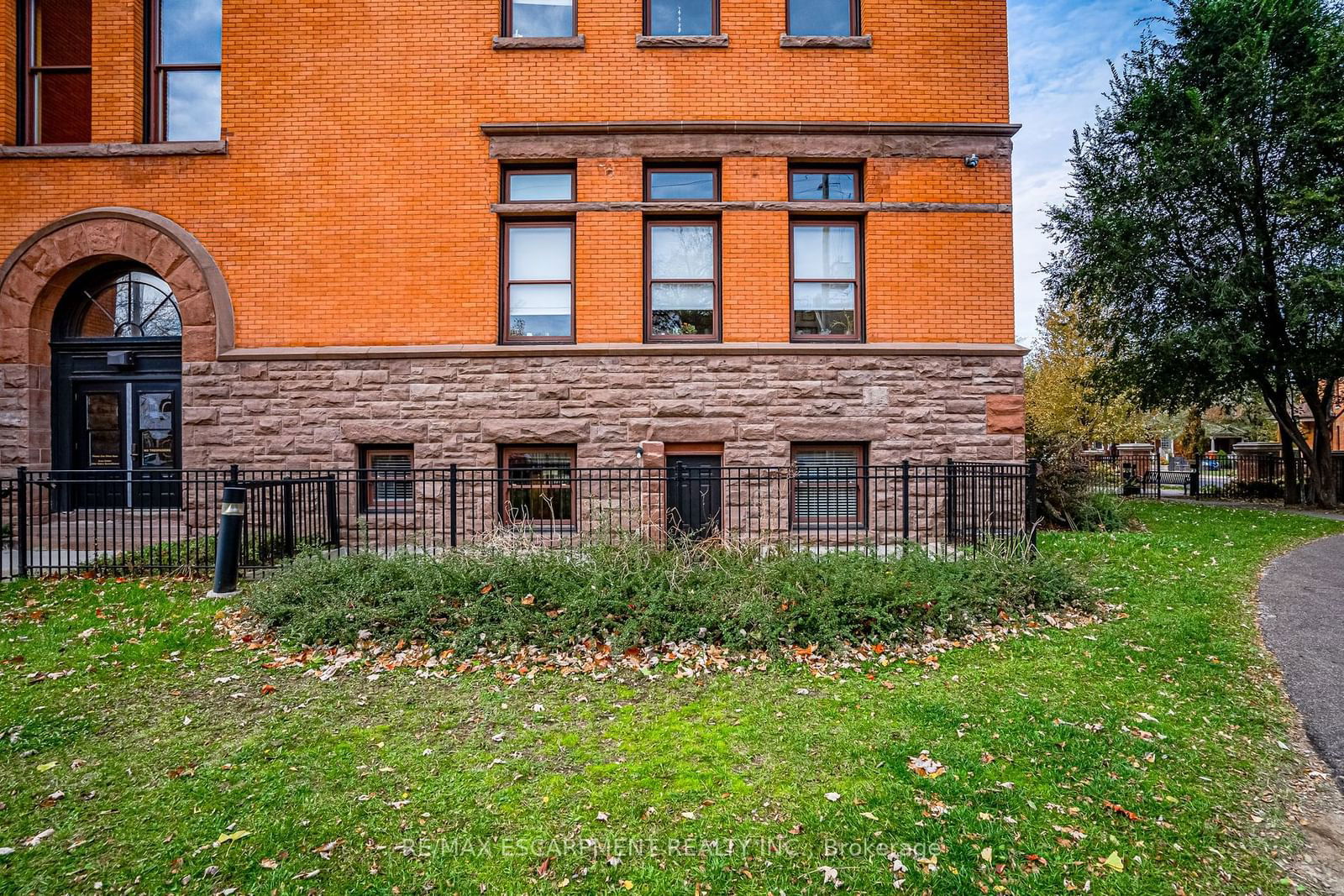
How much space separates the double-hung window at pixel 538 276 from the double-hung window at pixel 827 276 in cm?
370

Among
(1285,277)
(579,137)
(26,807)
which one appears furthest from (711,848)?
(1285,277)

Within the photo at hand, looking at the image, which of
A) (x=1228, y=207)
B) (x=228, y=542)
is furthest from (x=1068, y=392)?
(x=228, y=542)

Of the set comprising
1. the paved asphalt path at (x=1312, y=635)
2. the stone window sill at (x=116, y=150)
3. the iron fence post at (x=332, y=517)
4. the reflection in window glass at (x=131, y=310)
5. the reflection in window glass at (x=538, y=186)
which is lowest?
the paved asphalt path at (x=1312, y=635)

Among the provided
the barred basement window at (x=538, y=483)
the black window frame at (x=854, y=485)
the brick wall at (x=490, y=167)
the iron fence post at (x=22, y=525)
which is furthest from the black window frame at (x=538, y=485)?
the iron fence post at (x=22, y=525)

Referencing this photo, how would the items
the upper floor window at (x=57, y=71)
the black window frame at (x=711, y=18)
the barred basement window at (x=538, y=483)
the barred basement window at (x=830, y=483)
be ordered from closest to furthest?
the barred basement window at (x=538, y=483)
the barred basement window at (x=830, y=483)
the black window frame at (x=711, y=18)
the upper floor window at (x=57, y=71)

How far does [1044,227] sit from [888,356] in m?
11.3

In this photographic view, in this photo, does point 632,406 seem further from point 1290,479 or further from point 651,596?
point 1290,479

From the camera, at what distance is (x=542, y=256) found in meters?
9.92

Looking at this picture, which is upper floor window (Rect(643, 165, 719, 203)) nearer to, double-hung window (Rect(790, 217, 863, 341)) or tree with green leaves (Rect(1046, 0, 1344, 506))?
double-hung window (Rect(790, 217, 863, 341))

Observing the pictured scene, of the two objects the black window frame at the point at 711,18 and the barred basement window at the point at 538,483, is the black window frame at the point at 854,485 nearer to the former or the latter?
the barred basement window at the point at 538,483

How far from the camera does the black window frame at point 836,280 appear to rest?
9859 mm

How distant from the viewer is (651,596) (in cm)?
580

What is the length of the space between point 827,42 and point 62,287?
1304cm

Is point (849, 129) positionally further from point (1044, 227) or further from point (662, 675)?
point (1044, 227)
